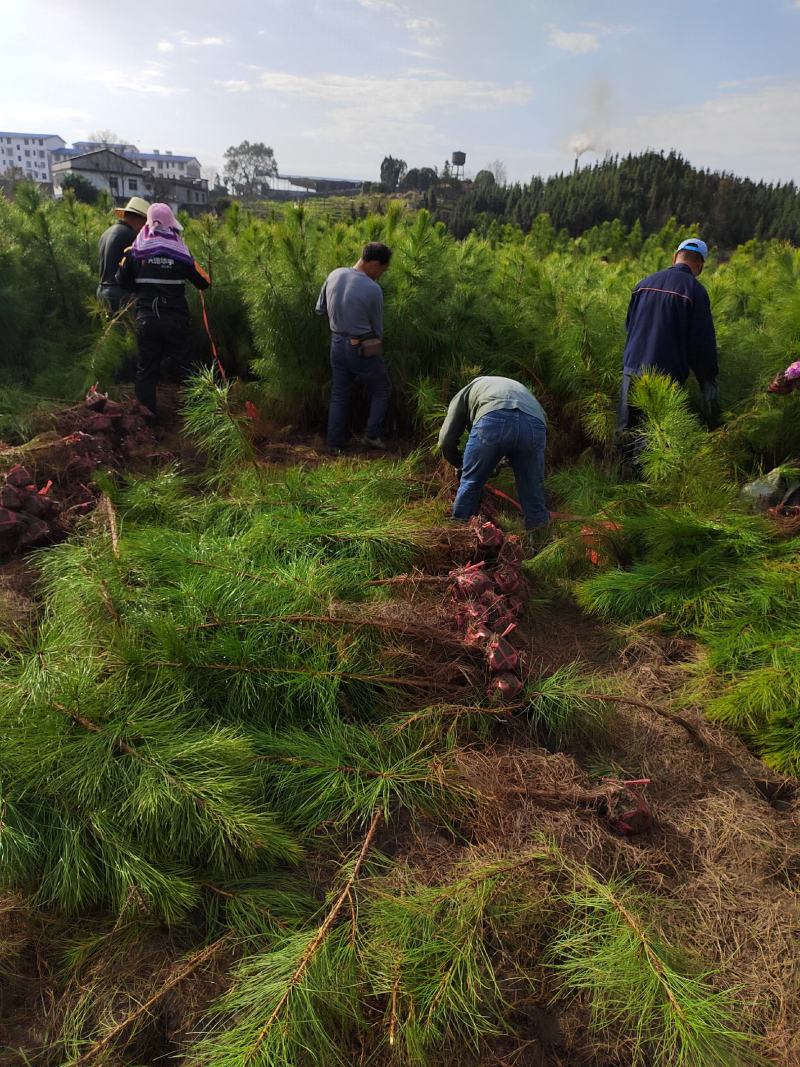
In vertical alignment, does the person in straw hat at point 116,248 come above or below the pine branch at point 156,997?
above

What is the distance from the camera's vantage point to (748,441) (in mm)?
3561

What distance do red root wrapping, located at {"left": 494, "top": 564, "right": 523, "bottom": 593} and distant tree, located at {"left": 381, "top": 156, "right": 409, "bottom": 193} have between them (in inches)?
1732

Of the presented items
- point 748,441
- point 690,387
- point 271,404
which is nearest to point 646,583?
point 748,441

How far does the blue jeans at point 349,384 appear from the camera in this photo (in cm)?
457

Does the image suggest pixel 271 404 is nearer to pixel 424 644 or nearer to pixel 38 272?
pixel 38 272

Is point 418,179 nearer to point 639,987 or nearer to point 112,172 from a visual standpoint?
point 112,172

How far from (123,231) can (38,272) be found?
949 mm

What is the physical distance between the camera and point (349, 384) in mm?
4770

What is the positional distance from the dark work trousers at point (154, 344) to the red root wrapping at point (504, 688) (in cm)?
381

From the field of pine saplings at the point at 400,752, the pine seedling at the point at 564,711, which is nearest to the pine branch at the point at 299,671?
the field of pine saplings at the point at 400,752

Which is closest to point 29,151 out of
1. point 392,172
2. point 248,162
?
point 248,162

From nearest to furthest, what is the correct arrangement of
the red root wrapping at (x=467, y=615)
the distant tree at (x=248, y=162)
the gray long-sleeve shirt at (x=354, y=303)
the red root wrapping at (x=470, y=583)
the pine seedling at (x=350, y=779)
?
the pine seedling at (x=350, y=779)
the red root wrapping at (x=467, y=615)
the red root wrapping at (x=470, y=583)
the gray long-sleeve shirt at (x=354, y=303)
the distant tree at (x=248, y=162)

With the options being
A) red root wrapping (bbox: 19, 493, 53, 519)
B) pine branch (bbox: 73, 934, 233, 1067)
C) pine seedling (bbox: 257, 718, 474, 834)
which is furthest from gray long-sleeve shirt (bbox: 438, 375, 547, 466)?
pine branch (bbox: 73, 934, 233, 1067)

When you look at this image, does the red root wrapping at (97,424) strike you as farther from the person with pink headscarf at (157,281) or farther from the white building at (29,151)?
the white building at (29,151)
